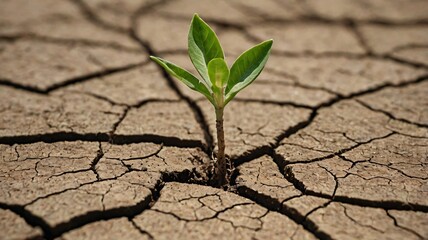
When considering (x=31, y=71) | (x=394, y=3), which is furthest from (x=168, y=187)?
(x=394, y=3)

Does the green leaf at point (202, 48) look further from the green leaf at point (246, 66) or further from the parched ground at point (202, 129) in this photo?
the parched ground at point (202, 129)

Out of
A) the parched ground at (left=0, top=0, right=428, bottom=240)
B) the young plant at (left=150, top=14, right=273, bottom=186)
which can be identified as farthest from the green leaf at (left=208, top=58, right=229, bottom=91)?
the parched ground at (left=0, top=0, right=428, bottom=240)

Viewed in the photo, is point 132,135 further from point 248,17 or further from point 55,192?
point 248,17

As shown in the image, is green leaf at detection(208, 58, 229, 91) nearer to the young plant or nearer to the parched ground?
the young plant

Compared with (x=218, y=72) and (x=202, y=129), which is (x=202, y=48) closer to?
(x=218, y=72)

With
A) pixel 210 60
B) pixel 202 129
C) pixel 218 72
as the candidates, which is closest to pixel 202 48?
pixel 210 60

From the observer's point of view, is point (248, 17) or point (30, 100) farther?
point (248, 17)

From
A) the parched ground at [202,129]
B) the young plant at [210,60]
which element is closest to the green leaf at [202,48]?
the young plant at [210,60]
